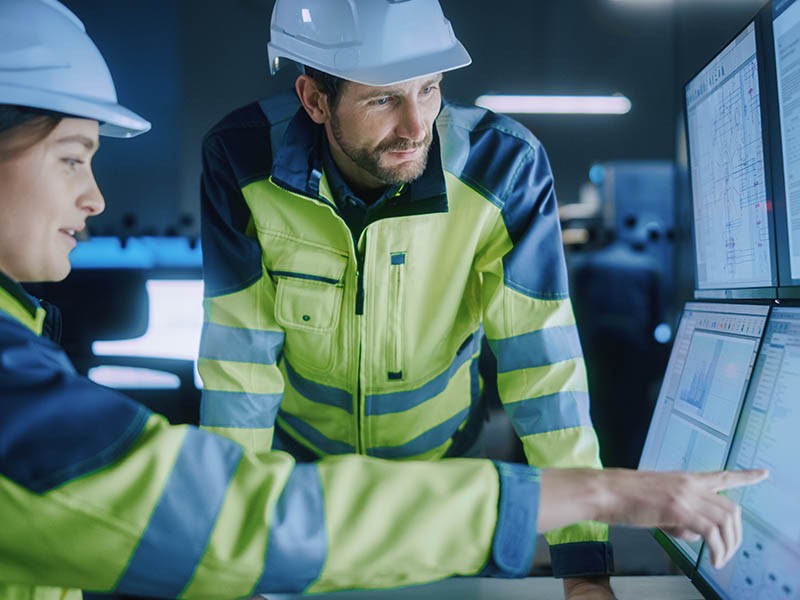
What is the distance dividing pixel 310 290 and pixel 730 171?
0.75 m

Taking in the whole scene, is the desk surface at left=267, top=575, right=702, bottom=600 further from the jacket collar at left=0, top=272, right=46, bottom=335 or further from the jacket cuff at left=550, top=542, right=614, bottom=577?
the jacket collar at left=0, top=272, right=46, bottom=335

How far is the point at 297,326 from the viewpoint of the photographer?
1.38 meters

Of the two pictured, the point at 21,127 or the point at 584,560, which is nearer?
the point at 21,127

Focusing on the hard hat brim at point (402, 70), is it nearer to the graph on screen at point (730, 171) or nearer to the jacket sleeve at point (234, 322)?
the jacket sleeve at point (234, 322)

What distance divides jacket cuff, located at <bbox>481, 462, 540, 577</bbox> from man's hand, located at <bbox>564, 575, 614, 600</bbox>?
0.42 meters

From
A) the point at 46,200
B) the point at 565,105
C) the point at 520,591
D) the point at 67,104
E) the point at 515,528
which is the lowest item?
the point at 520,591

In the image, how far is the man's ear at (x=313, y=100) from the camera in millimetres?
1399

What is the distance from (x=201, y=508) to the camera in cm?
65

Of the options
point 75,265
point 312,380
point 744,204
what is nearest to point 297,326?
point 312,380

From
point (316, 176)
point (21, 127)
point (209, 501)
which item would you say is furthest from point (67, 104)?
point (316, 176)

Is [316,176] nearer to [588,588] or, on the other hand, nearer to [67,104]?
[67,104]

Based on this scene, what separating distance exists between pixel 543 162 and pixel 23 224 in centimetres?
92

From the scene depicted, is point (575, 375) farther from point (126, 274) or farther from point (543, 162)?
point (126, 274)

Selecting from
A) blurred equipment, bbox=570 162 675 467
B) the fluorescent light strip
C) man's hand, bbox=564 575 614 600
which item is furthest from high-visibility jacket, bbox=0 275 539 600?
the fluorescent light strip
